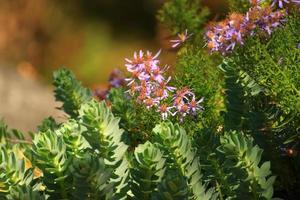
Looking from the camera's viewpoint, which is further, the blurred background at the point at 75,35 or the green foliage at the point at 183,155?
the blurred background at the point at 75,35

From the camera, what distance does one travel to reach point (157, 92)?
7.11 feet

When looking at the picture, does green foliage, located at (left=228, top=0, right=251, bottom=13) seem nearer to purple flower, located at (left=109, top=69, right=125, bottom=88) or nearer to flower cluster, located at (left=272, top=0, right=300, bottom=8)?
flower cluster, located at (left=272, top=0, right=300, bottom=8)

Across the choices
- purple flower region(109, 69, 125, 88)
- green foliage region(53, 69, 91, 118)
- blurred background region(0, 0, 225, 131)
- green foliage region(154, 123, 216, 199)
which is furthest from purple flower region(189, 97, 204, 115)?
blurred background region(0, 0, 225, 131)

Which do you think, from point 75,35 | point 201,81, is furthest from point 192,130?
point 75,35

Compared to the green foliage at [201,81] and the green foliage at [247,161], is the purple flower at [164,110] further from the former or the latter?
the green foliage at [247,161]

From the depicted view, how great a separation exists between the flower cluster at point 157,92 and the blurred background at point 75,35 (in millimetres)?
5156

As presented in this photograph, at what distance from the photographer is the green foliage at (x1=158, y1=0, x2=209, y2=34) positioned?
9.80ft

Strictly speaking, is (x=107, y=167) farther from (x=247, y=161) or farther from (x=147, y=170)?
(x=247, y=161)

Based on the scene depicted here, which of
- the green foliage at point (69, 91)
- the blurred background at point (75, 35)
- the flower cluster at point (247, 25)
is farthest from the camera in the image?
the blurred background at point (75, 35)

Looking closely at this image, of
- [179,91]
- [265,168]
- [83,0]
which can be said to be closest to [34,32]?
[83,0]

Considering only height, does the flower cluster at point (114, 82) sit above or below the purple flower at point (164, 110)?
above

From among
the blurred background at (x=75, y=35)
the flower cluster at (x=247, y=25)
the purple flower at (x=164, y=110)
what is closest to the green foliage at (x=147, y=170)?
the purple flower at (x=164, y=110)

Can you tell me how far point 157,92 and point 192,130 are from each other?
17 cm

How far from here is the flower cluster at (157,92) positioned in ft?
7.10
